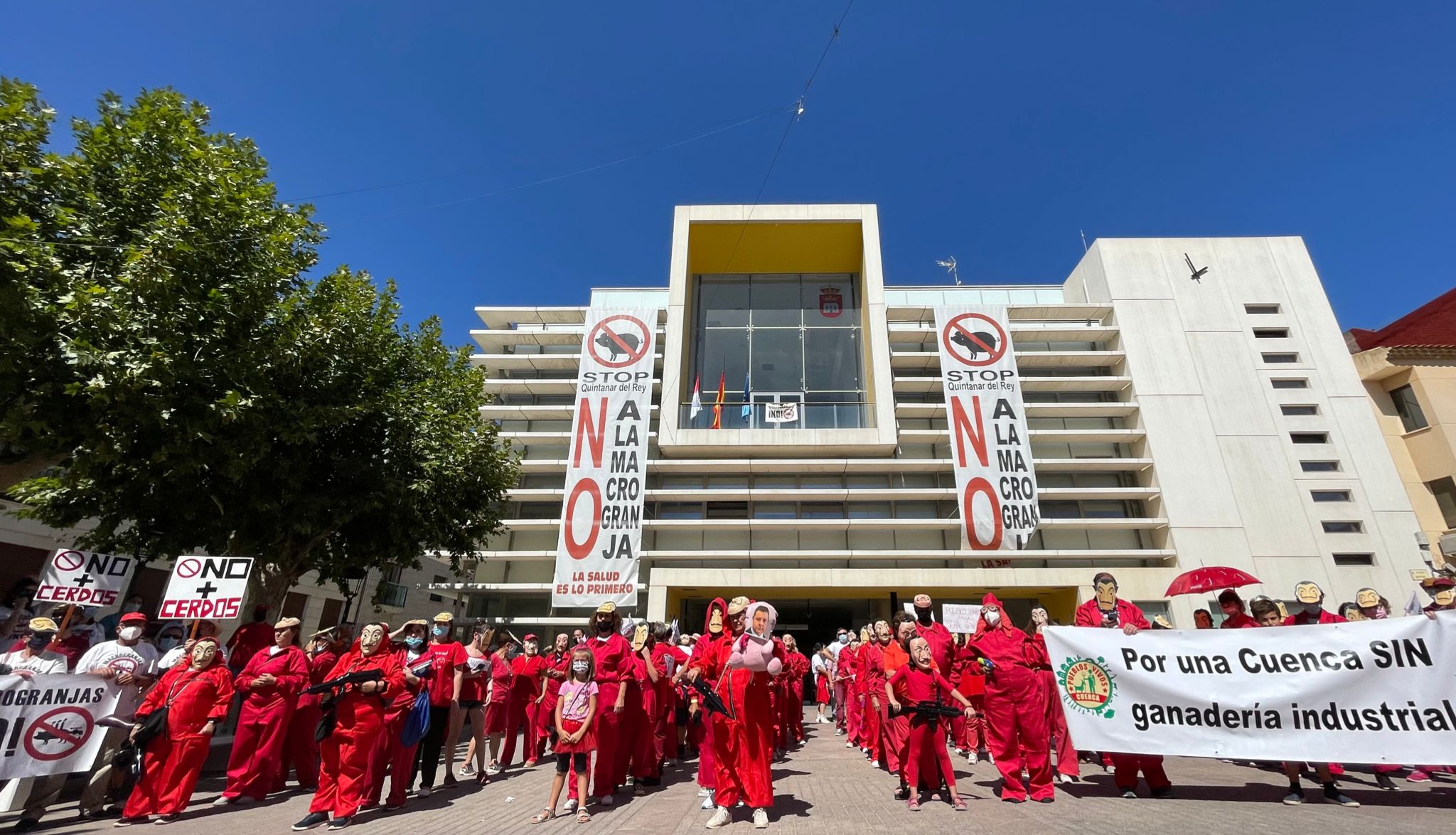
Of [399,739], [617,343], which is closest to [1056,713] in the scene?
[399,739]

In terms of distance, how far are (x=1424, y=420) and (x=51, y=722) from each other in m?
43.7

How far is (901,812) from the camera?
5.77m

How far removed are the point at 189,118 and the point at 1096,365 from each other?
34.5 m

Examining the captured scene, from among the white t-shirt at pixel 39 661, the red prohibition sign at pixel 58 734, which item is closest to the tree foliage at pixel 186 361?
the white t-shirt at pixel 39 661

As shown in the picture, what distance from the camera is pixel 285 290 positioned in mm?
12281

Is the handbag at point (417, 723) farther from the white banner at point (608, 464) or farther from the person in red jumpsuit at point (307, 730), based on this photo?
the white banner at point (608, 464)

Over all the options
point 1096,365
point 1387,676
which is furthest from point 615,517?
point 1096,365

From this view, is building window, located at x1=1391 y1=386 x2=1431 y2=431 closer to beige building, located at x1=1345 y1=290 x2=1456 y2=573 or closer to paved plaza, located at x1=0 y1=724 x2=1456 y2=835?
beige building, located at x1=1345 y1=290 x2=1456 y2=573

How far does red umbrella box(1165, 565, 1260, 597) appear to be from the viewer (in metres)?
10.3

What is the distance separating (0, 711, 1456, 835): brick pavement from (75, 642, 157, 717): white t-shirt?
3.36ft

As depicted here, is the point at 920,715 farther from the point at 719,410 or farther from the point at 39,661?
the point at 719,410

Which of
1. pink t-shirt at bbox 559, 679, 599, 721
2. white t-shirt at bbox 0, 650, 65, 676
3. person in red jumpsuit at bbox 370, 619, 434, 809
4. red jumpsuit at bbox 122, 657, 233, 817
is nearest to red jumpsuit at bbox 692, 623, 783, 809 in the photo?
pink t-shirt at bbox 559, 679, 599, 721

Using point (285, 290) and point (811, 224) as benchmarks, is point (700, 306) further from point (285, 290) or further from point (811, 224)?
point (285, 290)

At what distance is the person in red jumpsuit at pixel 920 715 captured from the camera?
20.5ft
